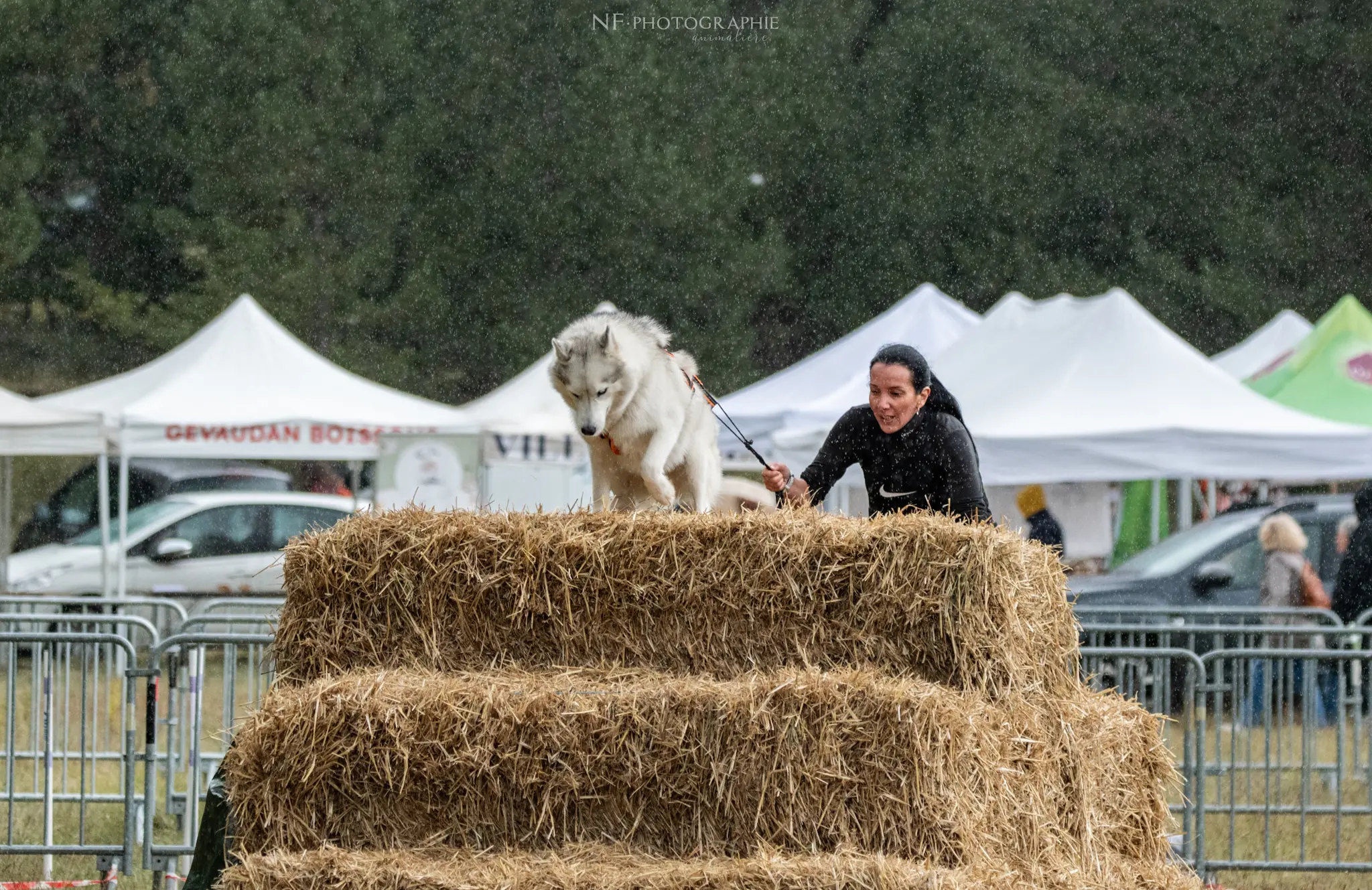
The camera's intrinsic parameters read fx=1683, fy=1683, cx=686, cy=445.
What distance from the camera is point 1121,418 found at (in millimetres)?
13031

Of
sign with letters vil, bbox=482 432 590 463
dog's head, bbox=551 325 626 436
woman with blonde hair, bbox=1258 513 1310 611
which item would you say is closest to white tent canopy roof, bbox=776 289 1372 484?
woman with blonde hair, bbox=1258 513 1310 611

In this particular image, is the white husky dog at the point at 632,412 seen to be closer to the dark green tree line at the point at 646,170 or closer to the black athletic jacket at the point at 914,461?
the black athletic jacket at the point at 914,461

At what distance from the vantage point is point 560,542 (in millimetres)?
4527

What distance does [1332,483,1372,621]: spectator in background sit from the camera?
35.2 ft

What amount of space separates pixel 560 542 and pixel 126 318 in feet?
92.1

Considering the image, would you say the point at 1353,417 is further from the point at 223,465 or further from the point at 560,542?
the point at 223,465

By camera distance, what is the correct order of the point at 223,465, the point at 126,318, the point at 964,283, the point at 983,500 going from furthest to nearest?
the point at 964,283, the point at 126,318, the point at 223,465, the point at 983,500

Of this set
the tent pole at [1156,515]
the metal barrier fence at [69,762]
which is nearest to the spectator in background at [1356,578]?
the tent pole at [1156,515]

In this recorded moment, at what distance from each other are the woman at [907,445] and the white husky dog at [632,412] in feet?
2.87

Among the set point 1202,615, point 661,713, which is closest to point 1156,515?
point 1202,615

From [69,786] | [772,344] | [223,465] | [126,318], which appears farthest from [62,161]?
[69,786]

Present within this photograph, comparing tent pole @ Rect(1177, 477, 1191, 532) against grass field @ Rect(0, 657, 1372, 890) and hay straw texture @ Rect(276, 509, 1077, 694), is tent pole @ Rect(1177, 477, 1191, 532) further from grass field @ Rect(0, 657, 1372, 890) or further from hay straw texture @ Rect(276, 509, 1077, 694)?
hay straw texture @ Rect(276, 509, 1077, 694)

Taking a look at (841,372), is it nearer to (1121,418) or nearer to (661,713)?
(1121,418)

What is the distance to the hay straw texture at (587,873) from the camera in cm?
401
